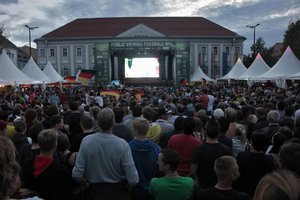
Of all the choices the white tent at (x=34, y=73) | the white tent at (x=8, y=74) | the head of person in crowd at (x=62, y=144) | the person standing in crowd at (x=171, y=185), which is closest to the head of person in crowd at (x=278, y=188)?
the person standing in crowd at (x=171, y=185)

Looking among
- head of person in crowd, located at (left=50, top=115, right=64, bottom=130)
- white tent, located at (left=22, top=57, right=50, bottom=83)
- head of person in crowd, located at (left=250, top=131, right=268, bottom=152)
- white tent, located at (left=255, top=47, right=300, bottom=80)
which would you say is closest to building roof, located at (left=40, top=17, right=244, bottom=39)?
white tent, located at (left=22, top=57, right=50, bottom=83)

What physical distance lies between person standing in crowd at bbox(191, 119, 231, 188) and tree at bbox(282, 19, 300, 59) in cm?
4554

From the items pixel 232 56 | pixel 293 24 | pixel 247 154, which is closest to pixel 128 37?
pixel 232 56

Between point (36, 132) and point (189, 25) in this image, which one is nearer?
point (36, 132)

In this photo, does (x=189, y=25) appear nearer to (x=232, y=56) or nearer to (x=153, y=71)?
(x=232, y=56)

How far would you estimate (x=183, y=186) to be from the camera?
3656mm

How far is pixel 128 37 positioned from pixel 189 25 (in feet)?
55.5

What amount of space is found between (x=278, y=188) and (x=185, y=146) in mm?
3190

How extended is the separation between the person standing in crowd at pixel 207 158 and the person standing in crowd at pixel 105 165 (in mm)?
900

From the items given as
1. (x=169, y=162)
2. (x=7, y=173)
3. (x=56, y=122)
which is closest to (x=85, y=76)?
(x=56, y=122)

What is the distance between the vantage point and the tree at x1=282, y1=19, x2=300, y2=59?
151 feet

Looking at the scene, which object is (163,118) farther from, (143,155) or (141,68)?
(141,68)

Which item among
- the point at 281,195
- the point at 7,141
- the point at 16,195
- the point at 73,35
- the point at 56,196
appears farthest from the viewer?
the point at 73,35

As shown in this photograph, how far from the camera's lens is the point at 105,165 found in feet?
12.9
